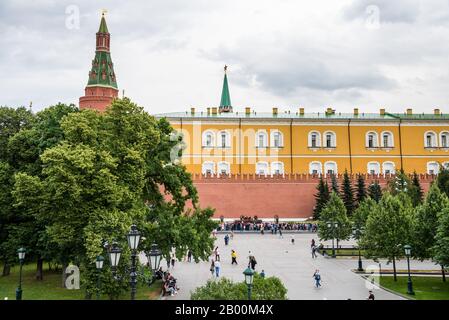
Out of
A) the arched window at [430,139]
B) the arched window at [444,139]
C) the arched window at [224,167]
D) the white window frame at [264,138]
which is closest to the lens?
the arched window at [224,167]

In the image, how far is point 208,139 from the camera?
49531 mm

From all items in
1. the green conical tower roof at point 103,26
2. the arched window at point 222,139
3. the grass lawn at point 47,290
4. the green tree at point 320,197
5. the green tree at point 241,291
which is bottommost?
the grass lawn at point 47,290

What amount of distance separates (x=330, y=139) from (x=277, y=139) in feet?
18.6

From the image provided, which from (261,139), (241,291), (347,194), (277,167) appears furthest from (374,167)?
(241,291)

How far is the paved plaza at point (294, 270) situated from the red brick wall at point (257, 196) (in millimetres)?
11463

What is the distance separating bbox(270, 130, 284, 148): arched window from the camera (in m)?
49.8

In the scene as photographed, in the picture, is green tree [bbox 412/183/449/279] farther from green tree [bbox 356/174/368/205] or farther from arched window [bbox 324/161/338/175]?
arched window [bbox 324/161/338/175]

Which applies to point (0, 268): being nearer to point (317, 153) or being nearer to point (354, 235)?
point (354, 235)

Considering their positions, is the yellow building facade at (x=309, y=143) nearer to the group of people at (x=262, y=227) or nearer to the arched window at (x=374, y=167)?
the arched window at (x=374, y=167)

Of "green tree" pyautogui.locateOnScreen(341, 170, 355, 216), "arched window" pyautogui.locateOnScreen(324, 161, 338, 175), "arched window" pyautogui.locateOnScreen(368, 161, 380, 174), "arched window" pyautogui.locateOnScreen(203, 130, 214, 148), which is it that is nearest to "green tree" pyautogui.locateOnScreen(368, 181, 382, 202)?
"green tree" pyautogui.locateOnScreen(341, 170, 355, 216)

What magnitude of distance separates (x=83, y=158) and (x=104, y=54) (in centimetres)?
4171

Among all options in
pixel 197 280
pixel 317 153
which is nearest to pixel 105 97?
pixel 317 153

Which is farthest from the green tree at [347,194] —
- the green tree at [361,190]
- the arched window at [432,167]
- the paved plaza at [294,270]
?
the arched window at [432,167]

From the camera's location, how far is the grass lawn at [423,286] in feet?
55.1
